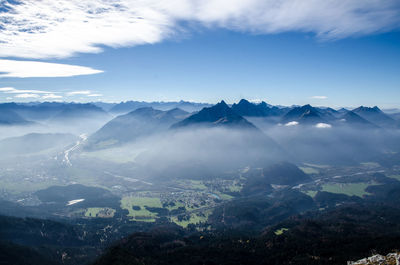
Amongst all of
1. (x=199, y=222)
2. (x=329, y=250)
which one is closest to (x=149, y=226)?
(x=199, y=222)

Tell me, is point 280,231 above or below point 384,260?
below

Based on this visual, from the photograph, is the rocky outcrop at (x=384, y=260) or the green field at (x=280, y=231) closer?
the rocky outcrop at (x=384, y=260)

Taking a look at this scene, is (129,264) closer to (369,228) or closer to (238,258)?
(238,258)

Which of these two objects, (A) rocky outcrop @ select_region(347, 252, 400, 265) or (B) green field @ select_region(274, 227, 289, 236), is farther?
(B) green field @ select_region(274, 227, 289, 236)

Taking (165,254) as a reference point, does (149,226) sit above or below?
below

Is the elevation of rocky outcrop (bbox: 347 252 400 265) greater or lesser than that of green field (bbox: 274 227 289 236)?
greater

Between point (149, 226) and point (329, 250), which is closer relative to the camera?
point (329, 250)

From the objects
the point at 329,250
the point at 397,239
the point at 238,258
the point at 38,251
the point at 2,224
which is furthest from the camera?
the point at 2,224

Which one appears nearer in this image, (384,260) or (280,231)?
(384,260)

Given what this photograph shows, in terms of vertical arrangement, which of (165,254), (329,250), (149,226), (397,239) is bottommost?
(149,226)

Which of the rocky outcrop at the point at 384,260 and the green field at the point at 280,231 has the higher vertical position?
the rocky outcrop at the point at 384,260

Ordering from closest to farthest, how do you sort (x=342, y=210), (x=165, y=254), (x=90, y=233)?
(x=165, y=254) → (x=90, y=233) → (x=342, y=210)
